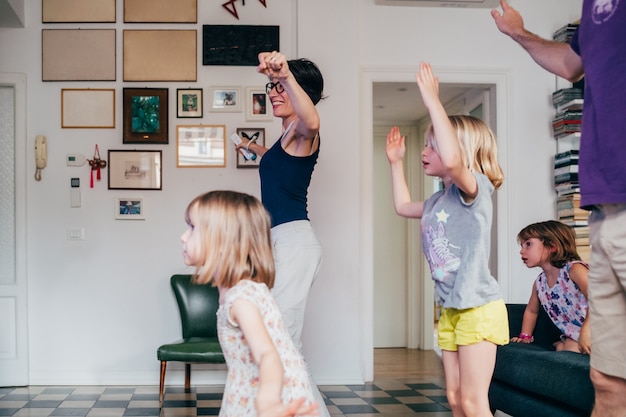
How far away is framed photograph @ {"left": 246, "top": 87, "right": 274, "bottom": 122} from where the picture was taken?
15.5 ft

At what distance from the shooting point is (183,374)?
4664mm

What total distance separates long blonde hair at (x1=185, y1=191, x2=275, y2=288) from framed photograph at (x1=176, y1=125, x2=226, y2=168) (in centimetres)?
307

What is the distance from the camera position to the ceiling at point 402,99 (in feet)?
17.7

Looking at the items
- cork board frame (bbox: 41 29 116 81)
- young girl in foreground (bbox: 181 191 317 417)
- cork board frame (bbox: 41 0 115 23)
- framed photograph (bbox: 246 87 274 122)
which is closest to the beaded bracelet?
framed photograph (bbox: 246 87 274 122)

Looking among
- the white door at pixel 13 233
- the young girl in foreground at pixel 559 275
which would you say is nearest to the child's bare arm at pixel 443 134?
the young girl in foreground at pixel 559 275

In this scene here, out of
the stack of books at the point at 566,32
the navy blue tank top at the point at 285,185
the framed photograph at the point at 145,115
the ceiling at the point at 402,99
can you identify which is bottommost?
the navy blue tank top at the point at 285,185

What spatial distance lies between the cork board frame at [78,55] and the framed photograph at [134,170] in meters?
0.54

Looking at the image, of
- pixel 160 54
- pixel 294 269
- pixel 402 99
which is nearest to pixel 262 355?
pixel 294 269

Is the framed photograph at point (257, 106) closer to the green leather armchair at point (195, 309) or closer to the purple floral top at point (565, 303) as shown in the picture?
the green leather armchair at point (195, 309)

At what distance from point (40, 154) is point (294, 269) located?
309cm

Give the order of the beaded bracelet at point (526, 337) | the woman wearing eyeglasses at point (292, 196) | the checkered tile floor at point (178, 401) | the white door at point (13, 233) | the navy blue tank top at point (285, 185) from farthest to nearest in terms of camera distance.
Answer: the white door at point (13, 233) → the checkered tile floor at point (178, 401) → the beaded bracelet at point (526, 337) → the navy blue tank top at point (285, 185) → the woman wearing eyeglasses at point (292, 196)

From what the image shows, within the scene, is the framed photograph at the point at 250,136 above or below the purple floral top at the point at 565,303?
above

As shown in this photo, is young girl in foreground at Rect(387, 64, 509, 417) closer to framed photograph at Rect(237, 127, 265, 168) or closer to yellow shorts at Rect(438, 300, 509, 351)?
yellow shorts at Rect(438, 300, 509, 351)

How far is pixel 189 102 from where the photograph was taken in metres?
4.73
